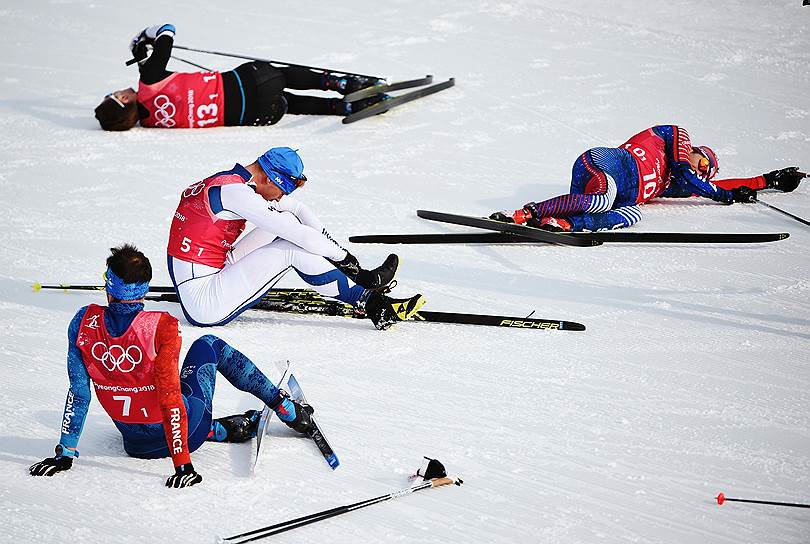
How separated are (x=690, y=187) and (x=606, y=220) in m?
0.86

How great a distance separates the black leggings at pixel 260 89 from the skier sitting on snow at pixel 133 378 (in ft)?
15.2

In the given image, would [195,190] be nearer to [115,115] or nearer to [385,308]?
[385,308]

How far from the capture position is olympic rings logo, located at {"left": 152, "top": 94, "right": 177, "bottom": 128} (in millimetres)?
7715

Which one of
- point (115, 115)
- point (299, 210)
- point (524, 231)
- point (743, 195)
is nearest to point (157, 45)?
point (115, 115)

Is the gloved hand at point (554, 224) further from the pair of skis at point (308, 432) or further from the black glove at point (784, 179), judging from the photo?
the pair of skis at point (308, 432)

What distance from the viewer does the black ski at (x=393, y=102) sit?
8031mm

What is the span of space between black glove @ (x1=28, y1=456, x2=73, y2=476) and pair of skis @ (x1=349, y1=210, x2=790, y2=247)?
286cm

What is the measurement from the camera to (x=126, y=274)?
10.6ft

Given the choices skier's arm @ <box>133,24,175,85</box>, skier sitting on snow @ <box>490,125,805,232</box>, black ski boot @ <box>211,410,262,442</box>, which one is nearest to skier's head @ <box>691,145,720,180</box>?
skier sitting on snow @ <box>490,125,805,232</box>

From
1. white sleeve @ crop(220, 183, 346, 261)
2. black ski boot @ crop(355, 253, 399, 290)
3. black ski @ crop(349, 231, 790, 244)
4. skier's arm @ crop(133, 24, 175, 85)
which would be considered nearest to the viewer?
white sleeve @ crop(220, 183, 346, 261)

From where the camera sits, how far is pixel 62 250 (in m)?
5.81

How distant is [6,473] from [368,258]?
2.77m

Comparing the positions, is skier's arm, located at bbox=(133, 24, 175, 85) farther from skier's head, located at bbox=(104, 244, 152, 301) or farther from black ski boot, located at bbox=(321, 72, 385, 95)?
skier's head, located at bbox=(104, 244, 152, 301)

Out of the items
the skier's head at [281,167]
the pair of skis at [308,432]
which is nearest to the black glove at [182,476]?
the pair of skis at [308,432]
